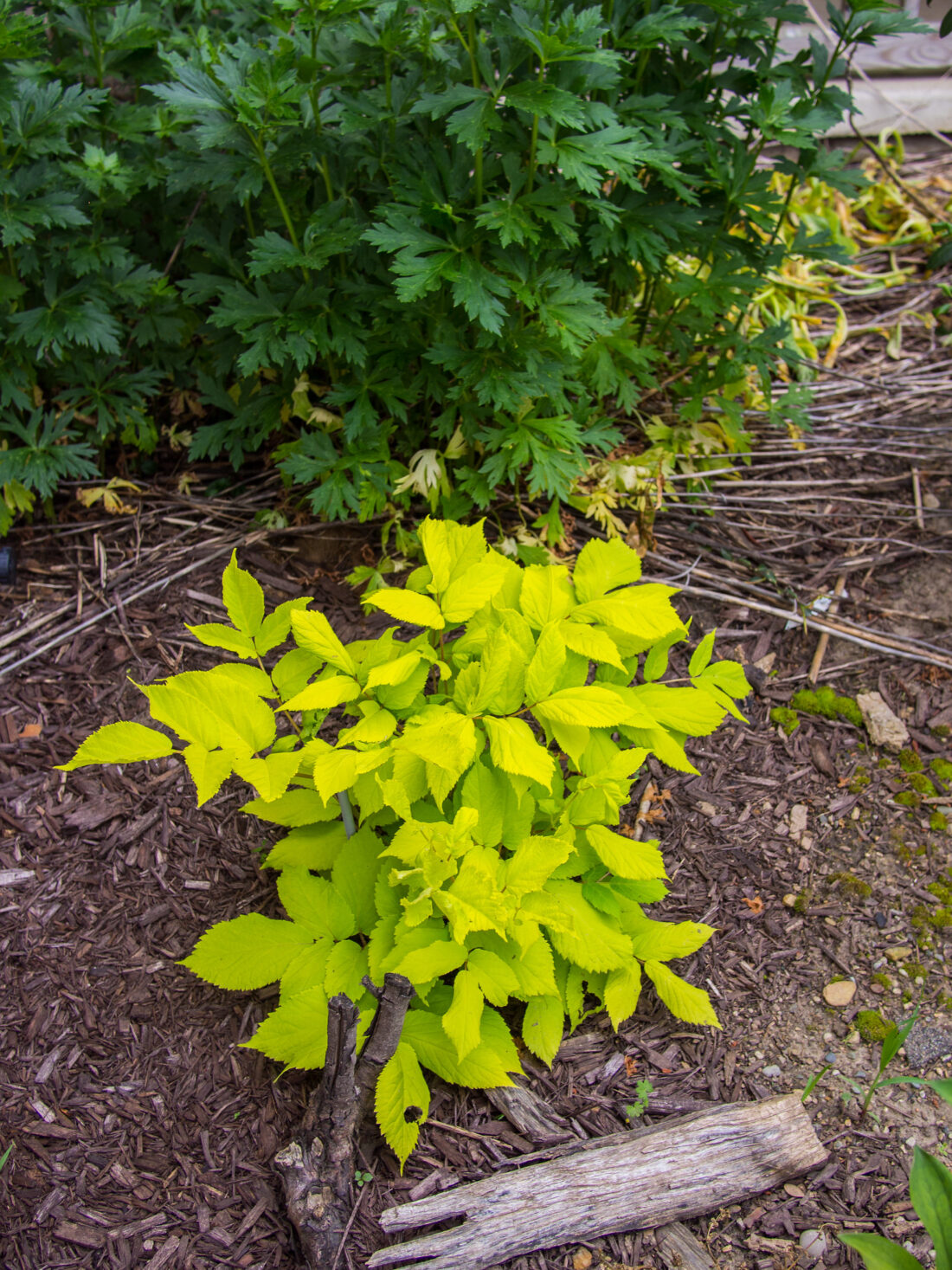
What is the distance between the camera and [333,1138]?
1715 mm

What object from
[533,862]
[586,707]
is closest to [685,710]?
[586,707]

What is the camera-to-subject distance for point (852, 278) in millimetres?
4512

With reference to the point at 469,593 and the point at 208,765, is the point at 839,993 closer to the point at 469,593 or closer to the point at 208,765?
the point at 469,593

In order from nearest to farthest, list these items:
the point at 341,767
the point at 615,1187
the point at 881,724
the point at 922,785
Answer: the point at 341,767, the point at 615,1187, the point at 922,785, the point at 881,724

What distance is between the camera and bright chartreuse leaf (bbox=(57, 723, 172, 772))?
5.02ft

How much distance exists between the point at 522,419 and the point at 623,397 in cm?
42

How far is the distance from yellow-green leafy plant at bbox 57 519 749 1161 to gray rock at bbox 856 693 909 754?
0.91 m

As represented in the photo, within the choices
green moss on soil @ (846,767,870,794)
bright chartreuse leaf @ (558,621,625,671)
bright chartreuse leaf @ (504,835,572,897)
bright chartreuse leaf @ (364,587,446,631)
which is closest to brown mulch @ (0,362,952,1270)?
green moss on soil @ (846,767,870,794)

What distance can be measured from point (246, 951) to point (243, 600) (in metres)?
0.68

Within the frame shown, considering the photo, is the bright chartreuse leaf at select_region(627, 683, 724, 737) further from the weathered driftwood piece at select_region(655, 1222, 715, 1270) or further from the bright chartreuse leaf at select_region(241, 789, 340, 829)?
the weathered driftwood piece at select_region(655, 1222, 715, 1270)

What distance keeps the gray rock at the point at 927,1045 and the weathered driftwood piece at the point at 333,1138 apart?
112 centimetres

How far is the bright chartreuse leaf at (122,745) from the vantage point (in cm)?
153

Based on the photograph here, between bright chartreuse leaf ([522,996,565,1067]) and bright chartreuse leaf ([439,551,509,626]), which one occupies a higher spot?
bright chartreuse leaf ([439,551,509,626])

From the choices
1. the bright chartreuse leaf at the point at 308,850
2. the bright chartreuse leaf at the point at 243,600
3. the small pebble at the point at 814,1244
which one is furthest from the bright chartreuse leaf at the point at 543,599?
the small pebble at the point at 814,1244
